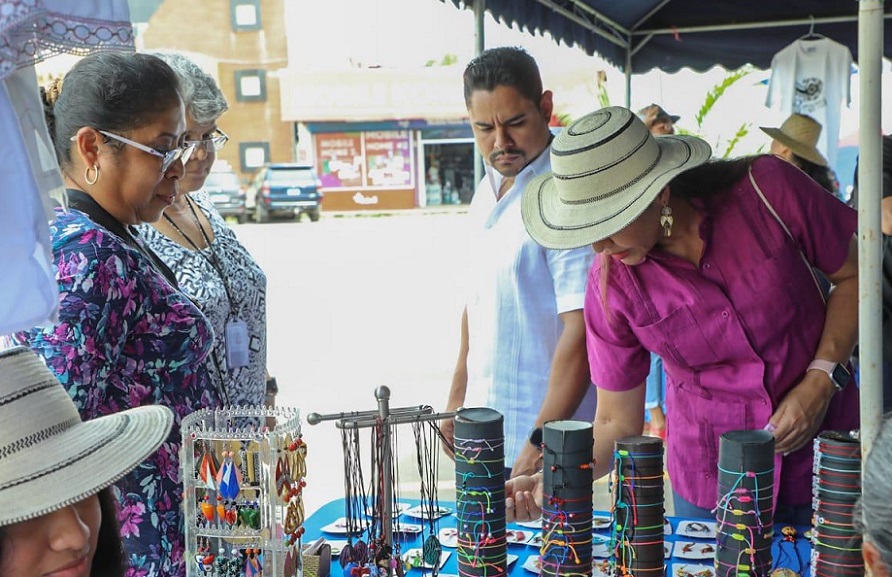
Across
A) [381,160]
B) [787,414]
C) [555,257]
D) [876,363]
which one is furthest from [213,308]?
[381,160]

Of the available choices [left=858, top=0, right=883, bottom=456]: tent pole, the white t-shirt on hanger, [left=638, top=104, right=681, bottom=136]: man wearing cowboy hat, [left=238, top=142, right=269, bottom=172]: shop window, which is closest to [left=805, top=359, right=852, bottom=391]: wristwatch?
[left=858, top=0, right=883, bottom=456]: tent pole

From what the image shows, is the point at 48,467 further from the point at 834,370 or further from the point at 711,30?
the point at 711,30

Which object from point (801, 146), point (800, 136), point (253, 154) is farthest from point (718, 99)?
point (253, 154)

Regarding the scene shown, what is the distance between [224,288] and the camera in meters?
2.14

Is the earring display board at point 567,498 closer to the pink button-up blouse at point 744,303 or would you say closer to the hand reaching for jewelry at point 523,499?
the hand reaching for jewelry at point 523,499

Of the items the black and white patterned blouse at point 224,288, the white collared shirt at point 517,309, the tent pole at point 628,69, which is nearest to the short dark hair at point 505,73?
the white collared shirt at point 517,309

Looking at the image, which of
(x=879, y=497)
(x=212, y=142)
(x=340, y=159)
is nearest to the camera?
(x=879, y=497)

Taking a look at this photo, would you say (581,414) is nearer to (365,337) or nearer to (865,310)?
(865,310)

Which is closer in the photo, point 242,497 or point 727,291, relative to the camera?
point 242,497

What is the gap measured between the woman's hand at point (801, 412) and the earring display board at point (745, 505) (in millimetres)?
397

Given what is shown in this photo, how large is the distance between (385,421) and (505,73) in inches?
43.2

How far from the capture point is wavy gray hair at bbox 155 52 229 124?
2.14m

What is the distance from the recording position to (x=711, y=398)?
5.85 feet

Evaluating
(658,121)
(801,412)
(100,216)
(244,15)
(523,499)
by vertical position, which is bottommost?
(523,499)
